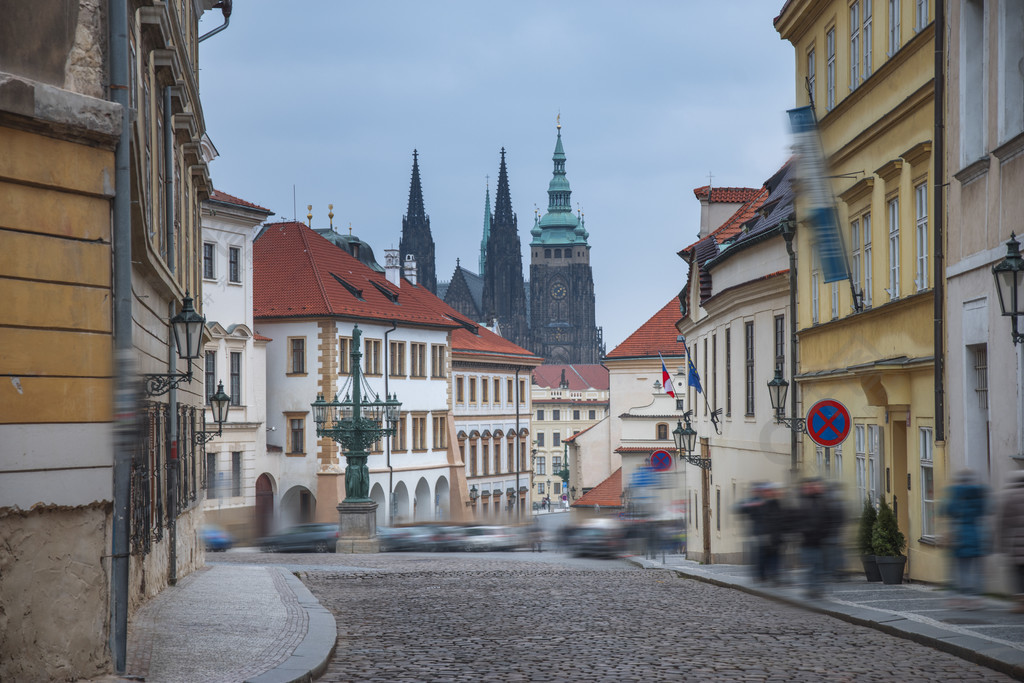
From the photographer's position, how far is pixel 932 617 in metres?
13.9


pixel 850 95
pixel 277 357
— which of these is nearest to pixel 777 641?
pixel 850 95

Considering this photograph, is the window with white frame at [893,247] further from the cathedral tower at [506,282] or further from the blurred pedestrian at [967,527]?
the cathedral tower at [506,282]

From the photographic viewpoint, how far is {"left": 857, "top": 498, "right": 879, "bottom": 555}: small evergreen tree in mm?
19562

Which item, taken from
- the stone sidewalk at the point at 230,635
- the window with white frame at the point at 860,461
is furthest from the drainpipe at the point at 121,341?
the window with white frame at the point at 860,461

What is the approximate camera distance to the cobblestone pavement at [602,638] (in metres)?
10.8

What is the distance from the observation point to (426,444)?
67.2 m

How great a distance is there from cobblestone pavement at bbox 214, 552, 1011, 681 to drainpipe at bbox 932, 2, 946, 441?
138 inches

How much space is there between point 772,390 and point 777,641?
12100mm

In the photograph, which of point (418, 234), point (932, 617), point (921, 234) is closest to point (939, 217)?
point (921, 234)

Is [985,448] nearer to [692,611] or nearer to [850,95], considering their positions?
[692,611]

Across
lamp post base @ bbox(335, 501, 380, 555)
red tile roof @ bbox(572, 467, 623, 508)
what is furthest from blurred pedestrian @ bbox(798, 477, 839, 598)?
red tile roof @ bbox(572, 467, 623, 508)

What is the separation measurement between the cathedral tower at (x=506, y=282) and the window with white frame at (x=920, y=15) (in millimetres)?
169953

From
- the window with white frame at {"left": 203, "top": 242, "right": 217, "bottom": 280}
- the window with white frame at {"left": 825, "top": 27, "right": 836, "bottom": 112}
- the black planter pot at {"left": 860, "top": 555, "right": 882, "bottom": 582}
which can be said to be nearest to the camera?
the black planter pot at {"left": 860, "top": 555, "right": 882, "bottom": 582}

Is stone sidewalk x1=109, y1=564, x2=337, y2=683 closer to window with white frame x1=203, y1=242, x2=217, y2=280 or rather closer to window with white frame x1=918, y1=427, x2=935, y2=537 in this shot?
window with white frame x1=918, y1=427, x2=935, y2=537
